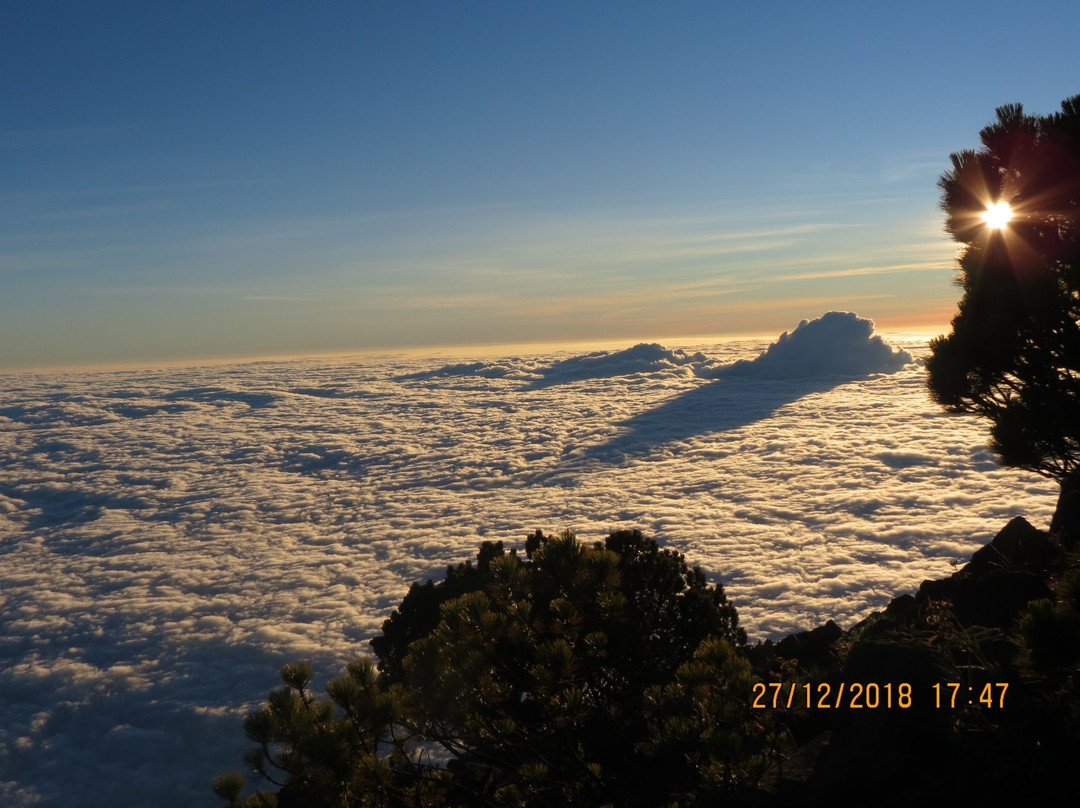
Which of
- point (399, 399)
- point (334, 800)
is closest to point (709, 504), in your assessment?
point (334, 800)

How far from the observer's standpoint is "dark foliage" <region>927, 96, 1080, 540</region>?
880 centimetres

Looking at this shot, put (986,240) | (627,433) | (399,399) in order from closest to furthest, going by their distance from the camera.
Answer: (986,240) → (627,433) → (399,399)

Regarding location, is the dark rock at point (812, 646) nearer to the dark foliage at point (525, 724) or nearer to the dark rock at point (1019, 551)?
the dark rock at point (1019, 551)

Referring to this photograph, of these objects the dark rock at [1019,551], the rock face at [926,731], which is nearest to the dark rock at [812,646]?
the dark rock at [1019,551]

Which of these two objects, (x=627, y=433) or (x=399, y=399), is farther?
(x=399, y=399)

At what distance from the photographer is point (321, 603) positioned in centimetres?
5653

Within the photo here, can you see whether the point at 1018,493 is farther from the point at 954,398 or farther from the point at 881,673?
the point at 881,673

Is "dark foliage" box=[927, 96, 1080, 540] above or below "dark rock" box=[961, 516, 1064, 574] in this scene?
above

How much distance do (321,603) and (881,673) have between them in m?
56.5

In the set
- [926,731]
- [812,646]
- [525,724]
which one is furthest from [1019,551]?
[525,724]
